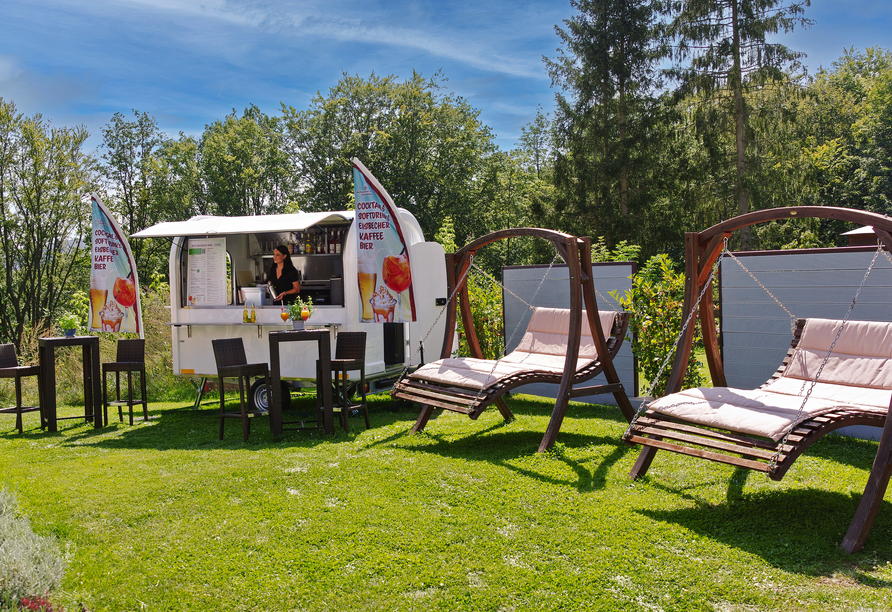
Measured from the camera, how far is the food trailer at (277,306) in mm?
7477

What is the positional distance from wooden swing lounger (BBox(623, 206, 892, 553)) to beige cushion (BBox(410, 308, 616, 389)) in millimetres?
1294

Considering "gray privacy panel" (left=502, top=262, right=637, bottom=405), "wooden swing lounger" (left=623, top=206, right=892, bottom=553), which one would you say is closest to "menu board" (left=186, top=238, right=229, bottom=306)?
"gray privacy panel" (left=502, top=262, right=637, bottom=405)

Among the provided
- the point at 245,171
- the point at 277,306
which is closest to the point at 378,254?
the point at 277,306

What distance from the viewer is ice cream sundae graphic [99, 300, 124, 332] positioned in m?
8.19

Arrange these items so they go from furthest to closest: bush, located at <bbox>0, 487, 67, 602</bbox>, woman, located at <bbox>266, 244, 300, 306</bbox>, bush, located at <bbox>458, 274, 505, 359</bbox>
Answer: bush, located at <bbox>458, 274, 505, 359</bbox> → woman, located at <bbox>266, 244, 300, 306</bbox> → bush, located at <bbox>0, 487, 67, 602</bbox>

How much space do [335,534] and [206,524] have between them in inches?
31.2

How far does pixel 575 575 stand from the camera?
10.2 ft

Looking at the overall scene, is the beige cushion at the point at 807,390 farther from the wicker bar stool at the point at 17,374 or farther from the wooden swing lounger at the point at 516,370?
the wicker bar stool at the point at 17,374

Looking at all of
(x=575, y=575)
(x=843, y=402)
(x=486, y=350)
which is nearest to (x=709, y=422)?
(x=843, y=402)

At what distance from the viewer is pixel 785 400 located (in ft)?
13.3

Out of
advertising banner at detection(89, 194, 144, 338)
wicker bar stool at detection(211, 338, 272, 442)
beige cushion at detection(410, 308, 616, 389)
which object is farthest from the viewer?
advertising banner at detection(89, 194, 144, 338)

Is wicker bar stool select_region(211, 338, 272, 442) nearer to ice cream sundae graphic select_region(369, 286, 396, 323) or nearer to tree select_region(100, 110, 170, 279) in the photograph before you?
ice cream sundae graphic select_region(369, 286, 396, 323)

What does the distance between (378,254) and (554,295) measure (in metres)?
2.35

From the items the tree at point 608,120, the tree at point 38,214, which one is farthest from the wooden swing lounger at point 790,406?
the tree at point 38,214
